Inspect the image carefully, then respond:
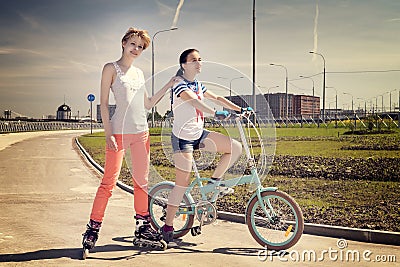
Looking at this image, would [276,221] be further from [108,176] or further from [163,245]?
[108,176]

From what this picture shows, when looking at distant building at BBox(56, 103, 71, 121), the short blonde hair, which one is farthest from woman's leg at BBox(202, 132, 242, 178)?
distant building at BBox(56, 103, 71, 121)

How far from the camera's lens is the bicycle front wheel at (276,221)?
5.94 meters

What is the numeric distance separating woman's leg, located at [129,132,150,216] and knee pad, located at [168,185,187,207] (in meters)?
0.28

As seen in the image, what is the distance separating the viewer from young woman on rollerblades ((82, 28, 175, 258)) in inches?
233

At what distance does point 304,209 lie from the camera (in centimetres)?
834

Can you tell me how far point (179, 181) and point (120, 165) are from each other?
0.67 m

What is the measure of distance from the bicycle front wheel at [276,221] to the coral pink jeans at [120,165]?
4.07 ft

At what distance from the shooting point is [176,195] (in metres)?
6.29

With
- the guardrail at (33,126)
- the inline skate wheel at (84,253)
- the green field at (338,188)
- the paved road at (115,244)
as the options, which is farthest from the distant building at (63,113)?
the inline skate wheel at (84,253)

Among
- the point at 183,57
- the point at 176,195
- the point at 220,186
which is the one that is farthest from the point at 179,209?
the point at 183,57

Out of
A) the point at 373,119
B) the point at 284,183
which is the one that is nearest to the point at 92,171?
the point at 284,183

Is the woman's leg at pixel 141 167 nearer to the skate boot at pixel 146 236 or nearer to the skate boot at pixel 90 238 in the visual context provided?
the skate boot at pixel 146 236

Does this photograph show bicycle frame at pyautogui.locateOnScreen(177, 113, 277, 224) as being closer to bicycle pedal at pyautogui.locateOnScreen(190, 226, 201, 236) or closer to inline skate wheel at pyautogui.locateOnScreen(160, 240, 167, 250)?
bicycle pedal at pyautogui.locateOnScreen(190, 226, 201, 236)

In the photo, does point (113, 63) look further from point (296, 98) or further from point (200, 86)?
point (296, 98)
